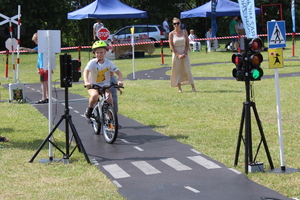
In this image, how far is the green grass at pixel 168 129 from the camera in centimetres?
734

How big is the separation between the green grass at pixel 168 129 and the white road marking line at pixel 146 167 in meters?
0.64

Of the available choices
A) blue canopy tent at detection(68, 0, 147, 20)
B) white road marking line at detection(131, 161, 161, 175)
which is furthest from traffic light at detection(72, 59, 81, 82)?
blue canopy tent at detection(68, 0, 147, 20)

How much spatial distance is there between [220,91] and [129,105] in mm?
3552

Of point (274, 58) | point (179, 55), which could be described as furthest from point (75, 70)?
point (179, 55)

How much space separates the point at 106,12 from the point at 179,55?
58.2 ft

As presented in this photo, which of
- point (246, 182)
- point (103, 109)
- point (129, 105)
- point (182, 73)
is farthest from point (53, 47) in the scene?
point (182, 73)

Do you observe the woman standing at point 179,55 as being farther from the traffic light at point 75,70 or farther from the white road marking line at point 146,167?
the white road marking line at point 146,167

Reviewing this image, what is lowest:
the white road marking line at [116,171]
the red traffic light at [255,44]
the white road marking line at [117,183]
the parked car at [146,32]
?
the white road marking line at [117,183]

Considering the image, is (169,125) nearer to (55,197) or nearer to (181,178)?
(181,178)

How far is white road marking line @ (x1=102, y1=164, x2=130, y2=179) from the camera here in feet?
26.1

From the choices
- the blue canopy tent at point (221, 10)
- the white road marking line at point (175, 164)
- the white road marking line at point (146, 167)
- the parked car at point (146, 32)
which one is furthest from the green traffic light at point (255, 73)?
the parked car at point (146, 32)

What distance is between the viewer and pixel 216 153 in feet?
29.8

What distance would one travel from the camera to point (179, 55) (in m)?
16.6

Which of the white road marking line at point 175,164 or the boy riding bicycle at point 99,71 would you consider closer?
the white road marking line at point 175,164
